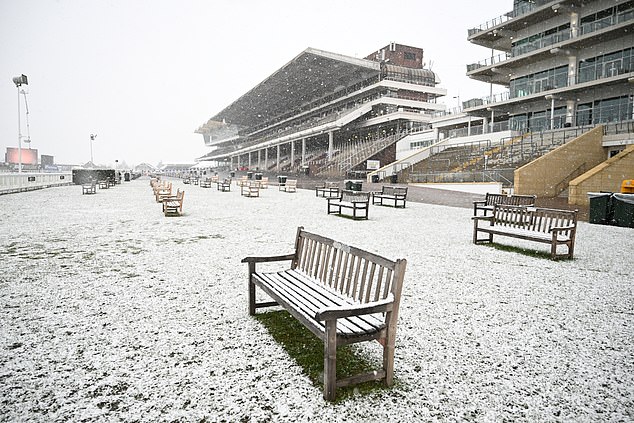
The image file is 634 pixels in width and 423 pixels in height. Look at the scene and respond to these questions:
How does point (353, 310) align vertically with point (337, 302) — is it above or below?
above

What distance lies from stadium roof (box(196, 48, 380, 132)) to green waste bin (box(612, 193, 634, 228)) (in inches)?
1779

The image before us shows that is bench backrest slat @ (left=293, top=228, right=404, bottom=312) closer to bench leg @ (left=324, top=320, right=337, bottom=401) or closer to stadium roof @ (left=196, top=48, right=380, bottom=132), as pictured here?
bench leg @ (left=324, top=320, right=337, bottom=401)

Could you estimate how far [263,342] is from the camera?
12.0ft

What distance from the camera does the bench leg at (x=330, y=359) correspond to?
2.68 metres

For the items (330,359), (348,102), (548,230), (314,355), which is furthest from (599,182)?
(348,102)

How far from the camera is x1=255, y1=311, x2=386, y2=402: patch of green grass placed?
2963 millimetres

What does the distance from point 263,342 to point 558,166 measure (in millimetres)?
24499

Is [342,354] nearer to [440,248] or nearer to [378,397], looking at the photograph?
[378,397]

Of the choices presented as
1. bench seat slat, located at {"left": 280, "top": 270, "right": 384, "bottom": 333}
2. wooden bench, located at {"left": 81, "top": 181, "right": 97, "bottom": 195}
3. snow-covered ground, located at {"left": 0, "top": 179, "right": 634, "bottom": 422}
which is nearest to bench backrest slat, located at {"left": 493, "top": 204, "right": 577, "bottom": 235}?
snow-covered ground, located at {"left": 0, "top": 179, "right": 634, "bottom": 422}

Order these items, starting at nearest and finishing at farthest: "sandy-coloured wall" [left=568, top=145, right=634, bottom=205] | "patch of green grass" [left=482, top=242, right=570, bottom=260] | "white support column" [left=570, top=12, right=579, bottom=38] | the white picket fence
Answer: "patch of green grass" [left=482, top=242, right=570, bottom=260], "sandy-coloured wall" [left=568, top=145, right=634, bottom=205], the white picket fence, "white support column" [left=570, top=12, right=579, bottom=38]

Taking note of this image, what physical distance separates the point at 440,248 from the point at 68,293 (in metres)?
6.93

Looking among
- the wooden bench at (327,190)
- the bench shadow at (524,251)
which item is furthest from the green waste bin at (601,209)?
the wooden bench at (327,190)

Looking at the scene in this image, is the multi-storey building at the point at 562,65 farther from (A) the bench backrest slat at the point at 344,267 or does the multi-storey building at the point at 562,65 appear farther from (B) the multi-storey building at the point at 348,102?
(A) the bench backrest slat at the point at 344,267

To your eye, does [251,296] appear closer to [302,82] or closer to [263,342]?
[263,342]
